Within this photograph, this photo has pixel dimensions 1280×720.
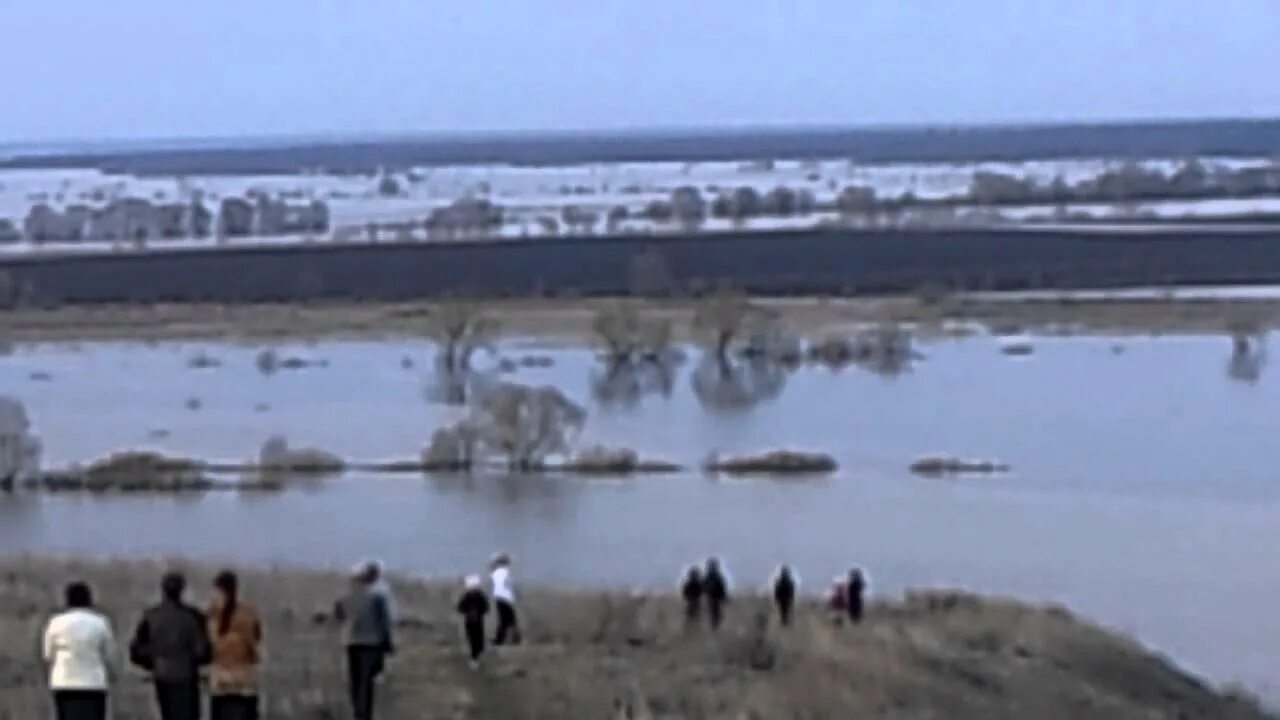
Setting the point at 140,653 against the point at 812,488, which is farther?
the point at 812,488

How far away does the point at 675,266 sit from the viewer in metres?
73.8

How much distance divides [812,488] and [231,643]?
24.3m

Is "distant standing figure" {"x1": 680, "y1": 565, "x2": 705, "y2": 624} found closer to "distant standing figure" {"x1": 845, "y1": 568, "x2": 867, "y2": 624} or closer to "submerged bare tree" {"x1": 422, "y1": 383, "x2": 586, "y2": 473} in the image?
"distant standing figure" {"x1": 845, "y1": 568, "x2": 867, "y2": 624}

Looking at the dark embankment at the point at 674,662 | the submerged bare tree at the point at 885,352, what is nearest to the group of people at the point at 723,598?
the dark embankment at the point at 674,662

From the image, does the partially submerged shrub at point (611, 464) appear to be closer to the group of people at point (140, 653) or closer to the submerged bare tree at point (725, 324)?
the submerged bare tree at point (725, 324)

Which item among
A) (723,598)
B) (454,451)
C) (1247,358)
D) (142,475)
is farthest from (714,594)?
(1247,358)

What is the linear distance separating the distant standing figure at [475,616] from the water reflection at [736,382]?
1149 inches

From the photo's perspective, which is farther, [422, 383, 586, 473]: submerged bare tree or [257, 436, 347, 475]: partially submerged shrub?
[422, 383, 586, 473]: submerged bare tree

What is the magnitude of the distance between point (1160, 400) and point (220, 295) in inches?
1243

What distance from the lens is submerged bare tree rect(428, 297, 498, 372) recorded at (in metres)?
51.8

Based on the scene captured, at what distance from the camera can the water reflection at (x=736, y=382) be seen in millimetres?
44469

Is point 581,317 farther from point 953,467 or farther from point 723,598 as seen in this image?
point 723,598

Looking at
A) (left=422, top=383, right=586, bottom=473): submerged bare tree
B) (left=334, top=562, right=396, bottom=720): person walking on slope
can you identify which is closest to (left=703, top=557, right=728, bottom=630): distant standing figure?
(left=334, top=562, right=396, bottom=720): person walking on slope

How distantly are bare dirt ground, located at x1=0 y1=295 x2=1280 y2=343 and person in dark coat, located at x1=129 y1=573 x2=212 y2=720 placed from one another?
46.0 m
